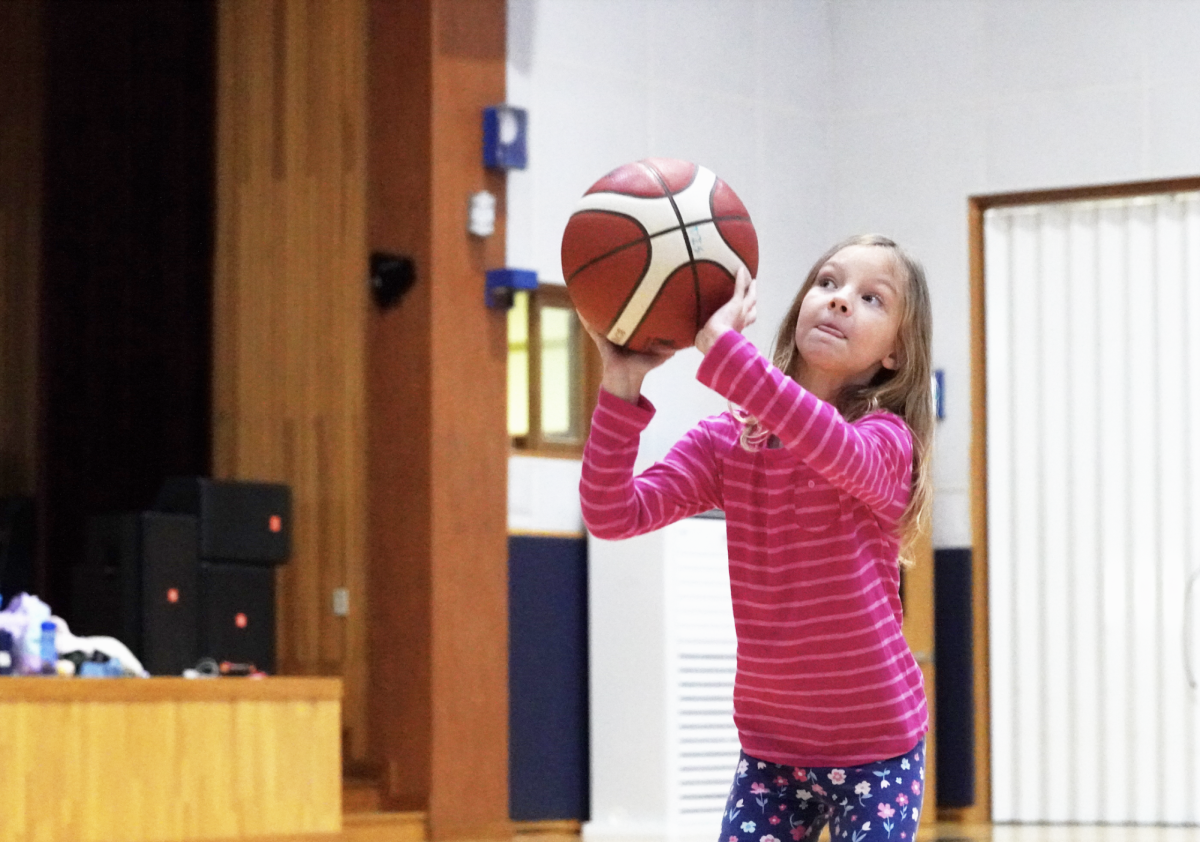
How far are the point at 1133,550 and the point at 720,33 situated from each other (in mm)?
2613

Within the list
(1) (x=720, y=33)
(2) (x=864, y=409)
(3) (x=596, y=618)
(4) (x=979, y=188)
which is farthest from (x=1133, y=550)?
(2) (x=864, y=409)

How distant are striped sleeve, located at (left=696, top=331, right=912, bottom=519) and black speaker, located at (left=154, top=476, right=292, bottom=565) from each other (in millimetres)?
3965

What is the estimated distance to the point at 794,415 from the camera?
6.28 feet

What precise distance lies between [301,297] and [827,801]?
192 inches

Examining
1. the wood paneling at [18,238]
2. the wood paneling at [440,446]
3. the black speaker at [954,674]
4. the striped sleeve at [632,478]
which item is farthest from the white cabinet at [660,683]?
the striped sleeve at [632,478]

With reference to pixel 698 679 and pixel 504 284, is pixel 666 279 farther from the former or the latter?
pixel 698 679

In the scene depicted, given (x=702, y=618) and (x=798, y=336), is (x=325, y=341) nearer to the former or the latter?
(x=702, y=618)

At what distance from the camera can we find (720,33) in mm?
7156

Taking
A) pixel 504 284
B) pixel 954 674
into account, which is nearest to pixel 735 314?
pixel 504 284

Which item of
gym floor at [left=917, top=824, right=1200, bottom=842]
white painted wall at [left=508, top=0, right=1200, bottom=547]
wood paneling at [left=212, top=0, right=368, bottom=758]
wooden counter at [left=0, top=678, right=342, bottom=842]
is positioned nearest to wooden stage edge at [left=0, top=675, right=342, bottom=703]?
wooden counter at [left=0, top=678, right=342, bottom=842]

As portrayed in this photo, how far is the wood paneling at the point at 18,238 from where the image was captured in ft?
24.2

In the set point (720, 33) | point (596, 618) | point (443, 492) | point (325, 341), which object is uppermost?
point (720, 33)

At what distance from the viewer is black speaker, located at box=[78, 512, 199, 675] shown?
5512 mm

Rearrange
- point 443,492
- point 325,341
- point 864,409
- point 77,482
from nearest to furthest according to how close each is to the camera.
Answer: point 864,409 → point 443,492 → point 325,341 → point 77,482
